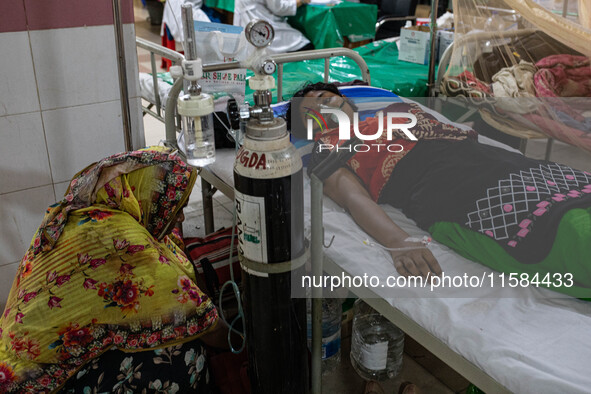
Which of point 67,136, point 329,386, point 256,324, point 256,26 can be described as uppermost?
point 256,26

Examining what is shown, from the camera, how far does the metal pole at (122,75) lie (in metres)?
1.81

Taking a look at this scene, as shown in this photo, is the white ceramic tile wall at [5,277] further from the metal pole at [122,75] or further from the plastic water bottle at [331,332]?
the plastic water bottle at [331,332]

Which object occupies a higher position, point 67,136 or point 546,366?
point 67,136

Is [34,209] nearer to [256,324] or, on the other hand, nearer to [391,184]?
[256,324]

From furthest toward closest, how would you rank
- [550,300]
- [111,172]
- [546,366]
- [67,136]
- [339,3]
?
1. [339,3]
2. [67,136]
3. [111,172]
4. [550,300]
5. [546,366]

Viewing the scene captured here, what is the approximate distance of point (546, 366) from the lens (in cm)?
107

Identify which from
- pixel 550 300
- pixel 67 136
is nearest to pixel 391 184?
pixel 550 300

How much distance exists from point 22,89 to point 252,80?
3.35 feet

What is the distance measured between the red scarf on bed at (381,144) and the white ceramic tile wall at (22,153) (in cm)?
104

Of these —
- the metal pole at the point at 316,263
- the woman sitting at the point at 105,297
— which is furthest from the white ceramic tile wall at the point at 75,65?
the metal pole at the point at 316,263

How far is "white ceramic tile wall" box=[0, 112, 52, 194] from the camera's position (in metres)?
1.95

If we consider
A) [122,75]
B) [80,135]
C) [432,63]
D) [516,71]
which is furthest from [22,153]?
[516,71]

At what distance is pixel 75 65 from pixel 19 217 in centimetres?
63

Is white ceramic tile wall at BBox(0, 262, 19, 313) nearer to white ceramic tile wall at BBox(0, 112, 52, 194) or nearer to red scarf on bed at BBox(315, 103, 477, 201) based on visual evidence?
white ceramic tile wall at BBox(0, 112, 52, 194)
